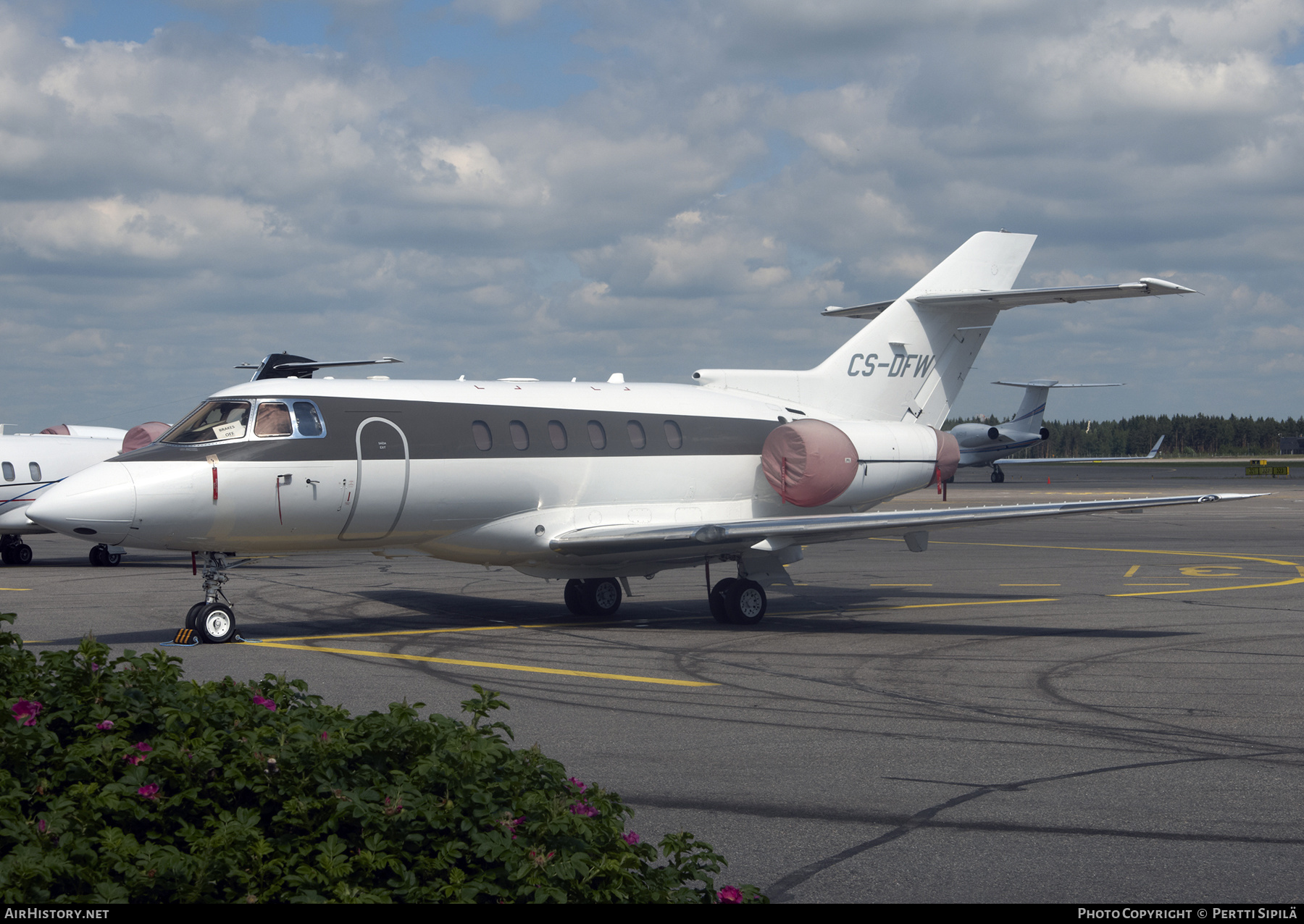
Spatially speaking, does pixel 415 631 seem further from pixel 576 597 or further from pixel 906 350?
pixel 906 350

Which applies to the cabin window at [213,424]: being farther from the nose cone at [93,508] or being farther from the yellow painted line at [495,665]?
the yellow painted line at [495,665]

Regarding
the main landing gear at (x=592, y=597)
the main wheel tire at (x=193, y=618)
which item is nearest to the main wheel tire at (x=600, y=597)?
the main landing gear at (x=592, y=597)

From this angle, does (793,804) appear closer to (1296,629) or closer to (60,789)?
(60,789)

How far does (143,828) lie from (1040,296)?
54.5ft

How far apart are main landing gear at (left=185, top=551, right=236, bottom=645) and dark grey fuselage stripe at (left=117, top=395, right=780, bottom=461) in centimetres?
146

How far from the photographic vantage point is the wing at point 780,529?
50.2ft

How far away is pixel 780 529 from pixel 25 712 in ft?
36.8

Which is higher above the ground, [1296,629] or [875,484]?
[875,484]

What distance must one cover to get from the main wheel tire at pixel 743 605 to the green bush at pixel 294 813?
10737 millimetres

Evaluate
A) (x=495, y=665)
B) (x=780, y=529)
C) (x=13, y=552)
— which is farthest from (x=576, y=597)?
(x=13, y=552)

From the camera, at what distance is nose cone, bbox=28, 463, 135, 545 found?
12891mm

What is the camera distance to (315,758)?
16.3 ft

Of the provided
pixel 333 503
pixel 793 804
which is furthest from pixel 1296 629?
pixel 333 503

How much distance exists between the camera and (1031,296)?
1880 centimetres
